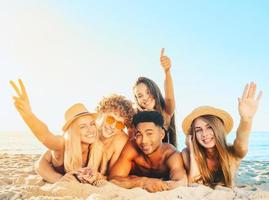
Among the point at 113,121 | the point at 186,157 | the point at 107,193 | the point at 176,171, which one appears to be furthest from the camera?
the point at 113,121

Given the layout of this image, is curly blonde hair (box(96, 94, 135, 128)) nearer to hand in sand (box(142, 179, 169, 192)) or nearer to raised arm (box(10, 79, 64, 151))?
raised arm (box(10, 79, 64, 151))

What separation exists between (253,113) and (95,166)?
8.28 ft

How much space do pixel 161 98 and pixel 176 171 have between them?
197 cm

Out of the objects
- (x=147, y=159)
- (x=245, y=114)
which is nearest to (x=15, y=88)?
(x=147, y=159)

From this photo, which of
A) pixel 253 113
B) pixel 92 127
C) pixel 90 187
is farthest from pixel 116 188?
pixel 253 113

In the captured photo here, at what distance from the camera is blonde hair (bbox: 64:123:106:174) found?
17.5 feet

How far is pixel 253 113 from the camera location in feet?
16.6

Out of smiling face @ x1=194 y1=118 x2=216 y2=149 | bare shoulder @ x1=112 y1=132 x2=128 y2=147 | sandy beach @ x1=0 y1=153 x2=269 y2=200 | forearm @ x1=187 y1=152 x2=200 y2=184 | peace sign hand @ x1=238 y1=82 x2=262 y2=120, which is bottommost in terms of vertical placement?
sandy beach @ x1=0 y1=153 x2=269 y2=200

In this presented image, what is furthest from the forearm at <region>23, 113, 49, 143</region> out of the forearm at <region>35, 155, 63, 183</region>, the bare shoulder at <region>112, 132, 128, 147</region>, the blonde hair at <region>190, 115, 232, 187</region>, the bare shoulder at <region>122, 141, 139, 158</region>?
the blonde hair at <region>190, 115, 232, 187</region>

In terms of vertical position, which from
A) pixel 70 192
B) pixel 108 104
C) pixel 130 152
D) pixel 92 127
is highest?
pixel 108 104

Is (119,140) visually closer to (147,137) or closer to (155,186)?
(147,137)

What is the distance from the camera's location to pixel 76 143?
17.6ft

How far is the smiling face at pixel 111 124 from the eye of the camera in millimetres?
5684

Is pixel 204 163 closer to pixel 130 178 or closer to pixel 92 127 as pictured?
pixel 130 178
